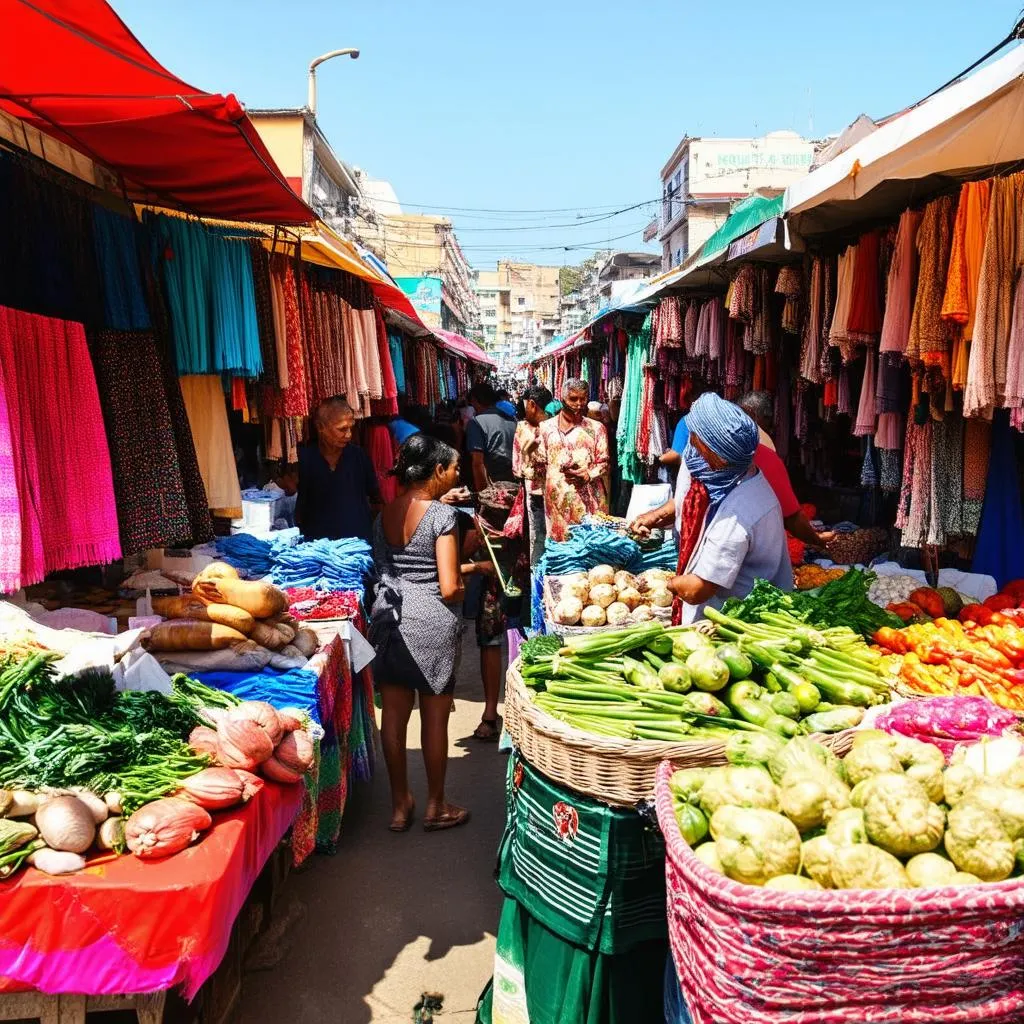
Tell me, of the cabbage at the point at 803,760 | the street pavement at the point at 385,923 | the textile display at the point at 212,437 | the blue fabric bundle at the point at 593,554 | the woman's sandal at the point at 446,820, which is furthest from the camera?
the blue fabric bundle at the point at 593,554

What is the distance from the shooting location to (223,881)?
80.0 inches

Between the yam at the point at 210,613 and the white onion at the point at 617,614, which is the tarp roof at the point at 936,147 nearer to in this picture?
the white onion at the point at 617,614

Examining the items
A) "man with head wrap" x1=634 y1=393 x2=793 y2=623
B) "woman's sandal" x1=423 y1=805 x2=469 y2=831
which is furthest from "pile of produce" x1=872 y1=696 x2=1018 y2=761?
"woman's sandal" x1=423 y1=805 x2=469 y2=831

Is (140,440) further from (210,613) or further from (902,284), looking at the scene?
(902,284)

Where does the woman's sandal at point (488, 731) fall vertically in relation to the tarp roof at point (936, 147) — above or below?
below

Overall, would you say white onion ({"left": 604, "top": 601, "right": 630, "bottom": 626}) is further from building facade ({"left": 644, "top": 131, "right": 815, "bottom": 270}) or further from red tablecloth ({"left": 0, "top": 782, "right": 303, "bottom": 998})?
building facade ({"left": 644, "top": 131, "right": 815, "bottom": 270})

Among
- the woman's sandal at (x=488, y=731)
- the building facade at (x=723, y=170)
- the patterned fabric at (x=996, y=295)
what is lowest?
the woman's sandal at (x=488, y=731)

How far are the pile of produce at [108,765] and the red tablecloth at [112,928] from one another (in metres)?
0.06

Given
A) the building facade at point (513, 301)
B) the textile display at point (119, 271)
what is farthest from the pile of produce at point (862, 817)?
the building facade at point (513, 301)

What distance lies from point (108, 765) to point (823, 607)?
2.76 m

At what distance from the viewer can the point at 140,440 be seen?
351 centimetres

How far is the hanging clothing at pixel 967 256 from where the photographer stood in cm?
340

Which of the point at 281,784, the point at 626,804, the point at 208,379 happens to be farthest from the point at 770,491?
the point at 208,379

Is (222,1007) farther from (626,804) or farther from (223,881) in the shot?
(626,804)
